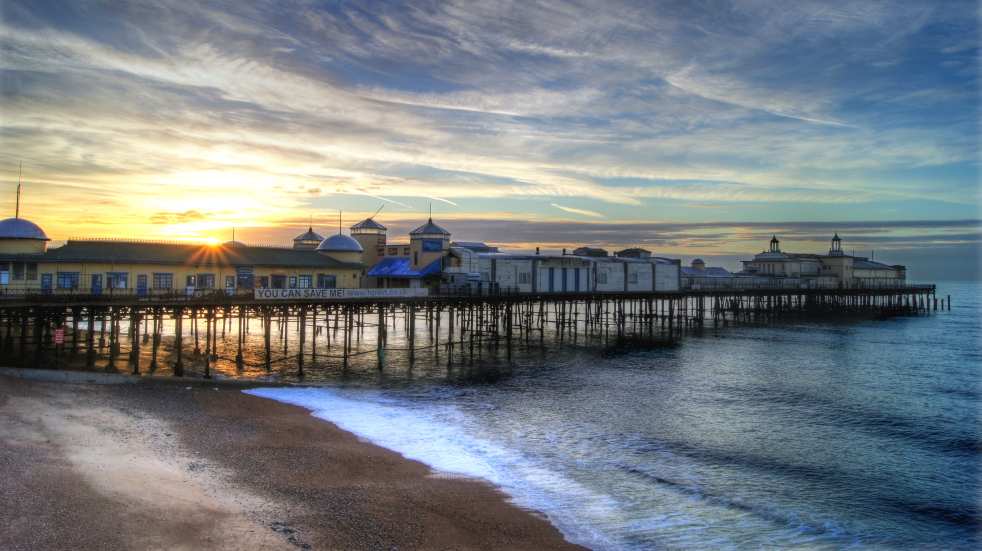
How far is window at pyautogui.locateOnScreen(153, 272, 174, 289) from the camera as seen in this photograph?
122 feet

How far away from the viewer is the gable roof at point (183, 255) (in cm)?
3528

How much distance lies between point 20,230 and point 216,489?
2680 cm

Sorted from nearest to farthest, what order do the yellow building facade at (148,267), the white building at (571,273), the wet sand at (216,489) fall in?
the wet sand at (216,489) < the yellow building facade at (148,267) < the white building at (571,273)

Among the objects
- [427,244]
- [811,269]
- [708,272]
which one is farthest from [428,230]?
[811,269]

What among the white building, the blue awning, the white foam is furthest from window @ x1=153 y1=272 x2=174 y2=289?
the white building

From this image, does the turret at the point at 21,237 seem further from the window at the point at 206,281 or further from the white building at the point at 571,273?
the white building at the point at 571,273

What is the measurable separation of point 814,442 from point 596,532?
1332 cm

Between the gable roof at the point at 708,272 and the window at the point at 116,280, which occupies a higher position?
the gable roof at the point at 708,272

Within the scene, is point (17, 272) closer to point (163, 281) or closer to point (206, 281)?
point (163, 281)

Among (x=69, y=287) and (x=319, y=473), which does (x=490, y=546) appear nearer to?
(x=319, y=473)

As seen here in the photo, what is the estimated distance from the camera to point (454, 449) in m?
22.0

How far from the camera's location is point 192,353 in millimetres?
43750

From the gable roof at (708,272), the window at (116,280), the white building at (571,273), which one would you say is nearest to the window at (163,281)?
the window at (116,280)

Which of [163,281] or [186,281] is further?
[186,281]
